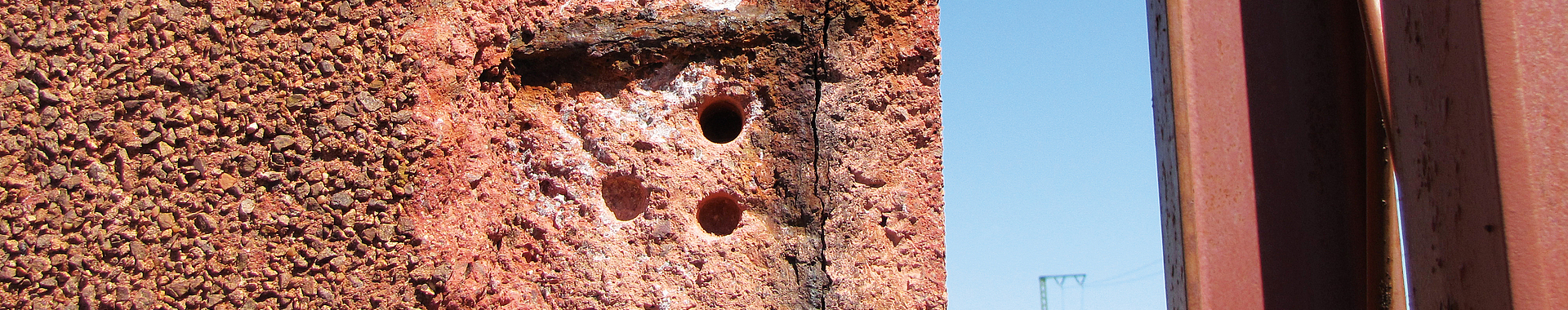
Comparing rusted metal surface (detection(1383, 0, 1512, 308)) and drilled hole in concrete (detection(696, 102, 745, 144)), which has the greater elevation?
drilled hole in concrete (detection(696, 102, 745, 144))

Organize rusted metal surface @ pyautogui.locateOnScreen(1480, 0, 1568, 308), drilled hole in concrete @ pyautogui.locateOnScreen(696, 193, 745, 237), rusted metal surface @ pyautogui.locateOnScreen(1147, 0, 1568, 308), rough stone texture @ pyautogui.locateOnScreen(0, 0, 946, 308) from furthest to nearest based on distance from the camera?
drilled hole in concrete @ pyautogui.locateOnScreen(696, 193, 745, 237) → rough stone texture @ pyautogui.locateOnScreen(0, 0, 946, 308) → rusted metal surface @ pyautogui.locateOnScreen(1147, 0, 1568, 308) → rusted metal surface @ pyautogui.locateOnScreen(1480, 0, 1568, 308)

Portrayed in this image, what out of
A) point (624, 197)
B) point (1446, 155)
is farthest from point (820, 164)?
point (1446, 155)

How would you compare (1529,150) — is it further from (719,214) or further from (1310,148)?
(719,214)

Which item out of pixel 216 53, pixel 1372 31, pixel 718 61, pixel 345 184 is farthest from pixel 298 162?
pixel 1372 31

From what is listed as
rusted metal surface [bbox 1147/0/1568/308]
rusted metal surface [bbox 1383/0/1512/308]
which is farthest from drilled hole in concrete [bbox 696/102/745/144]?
rusted metal surface [bbox 1383/0/1512/308]

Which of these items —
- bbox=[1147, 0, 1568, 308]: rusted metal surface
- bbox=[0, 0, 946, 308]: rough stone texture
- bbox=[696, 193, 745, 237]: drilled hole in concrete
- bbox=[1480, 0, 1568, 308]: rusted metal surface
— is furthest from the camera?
bbox=[696, 193, 745, 237]: drilled hole in concrete

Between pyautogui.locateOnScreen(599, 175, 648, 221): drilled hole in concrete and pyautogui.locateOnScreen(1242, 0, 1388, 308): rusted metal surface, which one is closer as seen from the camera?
pyautogui.locateOnScreen(1242, 0, 1388, 308): rusted metal surface

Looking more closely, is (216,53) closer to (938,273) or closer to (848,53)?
(848,53)

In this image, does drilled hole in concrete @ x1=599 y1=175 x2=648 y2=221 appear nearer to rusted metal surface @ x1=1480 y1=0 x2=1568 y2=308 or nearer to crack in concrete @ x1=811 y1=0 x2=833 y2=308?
crack in concrete @ x1=811 y1=0 x2=833 y2=308
